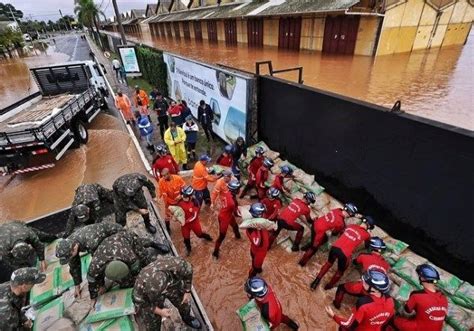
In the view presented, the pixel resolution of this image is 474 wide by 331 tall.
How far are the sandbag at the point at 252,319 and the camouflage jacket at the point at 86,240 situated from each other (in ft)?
6.53

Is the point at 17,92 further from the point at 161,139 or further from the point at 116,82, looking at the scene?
the point at 161,139

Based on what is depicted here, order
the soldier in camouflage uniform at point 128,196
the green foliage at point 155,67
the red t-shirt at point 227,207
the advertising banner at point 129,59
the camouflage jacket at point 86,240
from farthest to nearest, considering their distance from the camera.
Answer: the advertising banner at point 129,59 → the green foliage at point 155,67 → the soldier in camouflage uniform at point 128,196 → the red t-shirt at point 227,207 → the camouflage jacket at point 86,240

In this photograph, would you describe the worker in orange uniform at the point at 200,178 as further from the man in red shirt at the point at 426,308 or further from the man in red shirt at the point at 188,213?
the man in red shirt at the point at 426,308

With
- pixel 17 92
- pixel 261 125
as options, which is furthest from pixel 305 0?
pixel 17 92

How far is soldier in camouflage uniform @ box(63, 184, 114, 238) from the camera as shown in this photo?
3.94 m

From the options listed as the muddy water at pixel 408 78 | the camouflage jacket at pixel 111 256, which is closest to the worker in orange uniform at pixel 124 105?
the muddy water at pixel 408 78

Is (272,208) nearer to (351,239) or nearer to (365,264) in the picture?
(351,239)

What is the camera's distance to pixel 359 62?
34.7 feet

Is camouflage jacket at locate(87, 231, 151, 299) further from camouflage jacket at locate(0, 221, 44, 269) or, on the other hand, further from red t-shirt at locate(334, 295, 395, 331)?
red t-shirt at locate(334, 295, 395, 331)

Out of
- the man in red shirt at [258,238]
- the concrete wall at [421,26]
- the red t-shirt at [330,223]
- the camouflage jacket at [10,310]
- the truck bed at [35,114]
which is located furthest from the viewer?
the concrete wall at [421,26]

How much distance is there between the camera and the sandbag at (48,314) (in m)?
2.99

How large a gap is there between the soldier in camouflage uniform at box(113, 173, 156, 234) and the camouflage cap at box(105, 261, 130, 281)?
174cm

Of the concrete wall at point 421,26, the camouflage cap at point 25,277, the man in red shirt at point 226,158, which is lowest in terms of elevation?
the man in red shirt at point 226,158

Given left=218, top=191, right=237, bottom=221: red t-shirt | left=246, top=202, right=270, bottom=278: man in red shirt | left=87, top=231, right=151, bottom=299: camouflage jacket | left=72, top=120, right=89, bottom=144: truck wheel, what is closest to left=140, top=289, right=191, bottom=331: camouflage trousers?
left=87, top=231, right=151, bottom=299: camouflage jacket
